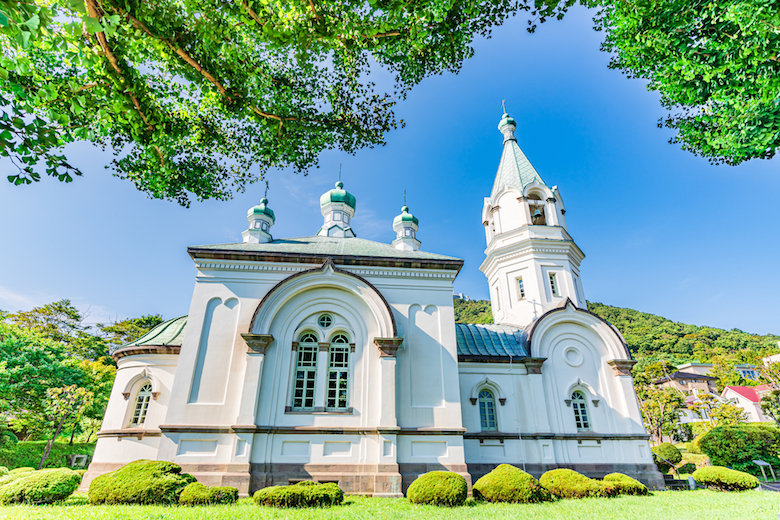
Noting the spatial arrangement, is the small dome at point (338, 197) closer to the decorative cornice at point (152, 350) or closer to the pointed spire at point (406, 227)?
the pointed spire at point (406, 227)

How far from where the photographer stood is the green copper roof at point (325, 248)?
580 inches

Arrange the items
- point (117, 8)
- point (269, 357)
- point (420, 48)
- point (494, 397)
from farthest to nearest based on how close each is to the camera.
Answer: point (494, 397)
point (269, 357)
point (420, 48)
point (117, 8)

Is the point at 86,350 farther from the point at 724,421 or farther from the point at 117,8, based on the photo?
the point at 724,421

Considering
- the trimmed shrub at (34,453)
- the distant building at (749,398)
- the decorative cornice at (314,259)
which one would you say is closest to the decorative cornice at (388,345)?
the decorative cornice at (314,259)

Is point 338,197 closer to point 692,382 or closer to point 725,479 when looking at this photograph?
point 725,479

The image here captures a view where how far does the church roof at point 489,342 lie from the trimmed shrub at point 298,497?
7.66 m

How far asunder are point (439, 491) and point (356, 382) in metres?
4.32

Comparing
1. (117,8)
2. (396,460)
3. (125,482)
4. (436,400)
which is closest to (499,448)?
(436,400)

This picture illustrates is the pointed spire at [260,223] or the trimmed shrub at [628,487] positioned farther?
the pointed spire at [260,223]

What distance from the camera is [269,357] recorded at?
13328 mm

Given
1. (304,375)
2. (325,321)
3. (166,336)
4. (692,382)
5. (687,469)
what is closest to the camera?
(304,375)

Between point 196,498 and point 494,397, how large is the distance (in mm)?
10745

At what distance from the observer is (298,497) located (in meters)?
9.40

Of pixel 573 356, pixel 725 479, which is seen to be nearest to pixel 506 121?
pixel 573 356
